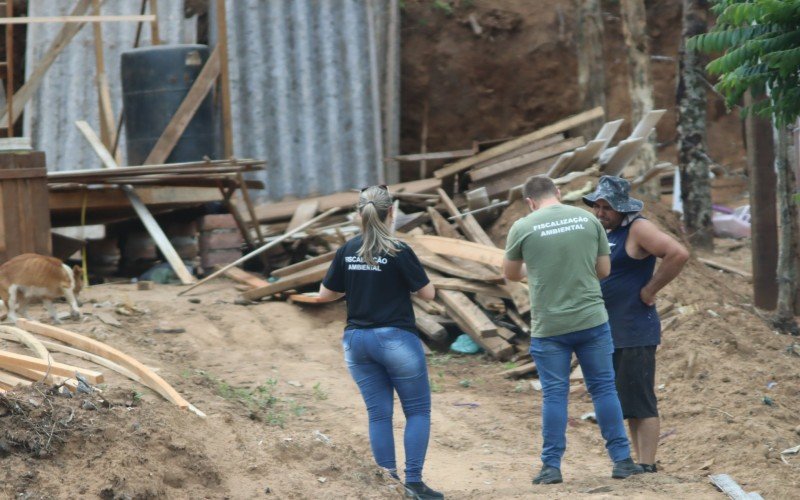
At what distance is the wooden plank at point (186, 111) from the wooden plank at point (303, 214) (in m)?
1.85

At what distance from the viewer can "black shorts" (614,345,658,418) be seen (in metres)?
6.72

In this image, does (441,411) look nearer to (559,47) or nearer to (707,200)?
(707,200)

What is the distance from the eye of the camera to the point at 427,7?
1984 cm

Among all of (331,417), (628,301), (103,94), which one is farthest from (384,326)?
(103,94)

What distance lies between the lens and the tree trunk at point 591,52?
17.0 m

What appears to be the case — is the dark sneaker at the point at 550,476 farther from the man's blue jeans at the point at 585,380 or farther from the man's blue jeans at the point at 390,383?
the man's blue jeans at the point at 390,383

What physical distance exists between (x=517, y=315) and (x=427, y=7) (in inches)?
395

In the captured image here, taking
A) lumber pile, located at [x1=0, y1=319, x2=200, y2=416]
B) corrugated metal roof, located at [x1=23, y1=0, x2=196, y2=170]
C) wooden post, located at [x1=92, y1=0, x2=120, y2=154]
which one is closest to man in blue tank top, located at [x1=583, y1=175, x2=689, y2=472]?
lumber pile, located at [x1=0, y1=319, x2=200, y2=416]

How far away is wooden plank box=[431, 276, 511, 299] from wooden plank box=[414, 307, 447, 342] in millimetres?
377

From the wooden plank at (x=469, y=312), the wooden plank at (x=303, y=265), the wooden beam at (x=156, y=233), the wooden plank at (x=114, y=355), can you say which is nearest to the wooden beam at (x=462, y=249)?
the wooden plank at (x=469, y=312)

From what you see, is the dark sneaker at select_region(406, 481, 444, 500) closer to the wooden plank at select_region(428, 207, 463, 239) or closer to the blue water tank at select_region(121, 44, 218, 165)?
the wooden plank at select_region(428, 207, 463, 239)

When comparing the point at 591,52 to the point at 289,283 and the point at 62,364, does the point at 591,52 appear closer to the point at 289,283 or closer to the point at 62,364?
the point at 289,283

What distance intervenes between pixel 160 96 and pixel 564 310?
867cm

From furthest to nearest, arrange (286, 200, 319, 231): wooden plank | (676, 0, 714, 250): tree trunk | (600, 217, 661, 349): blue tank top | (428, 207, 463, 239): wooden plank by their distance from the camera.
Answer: (676, 0, 714, 250): tree trunk → (286, 200, 319, 231): wooden plank → (428, 207, 463, 239): wooden plank → (600, 217, 661, 349): blue tank top
